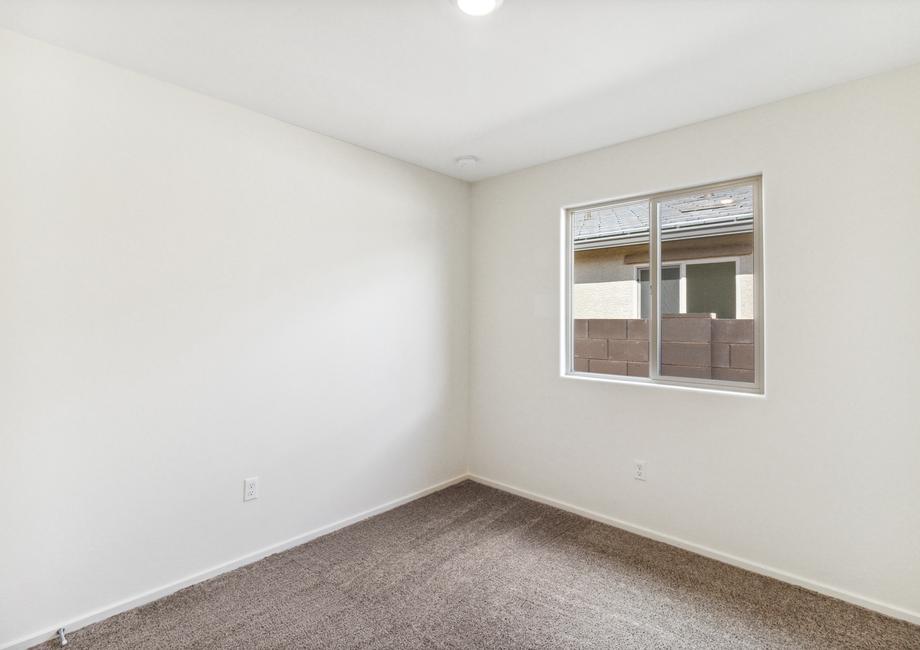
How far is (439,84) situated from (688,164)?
150cm

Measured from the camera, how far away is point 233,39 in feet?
6.17

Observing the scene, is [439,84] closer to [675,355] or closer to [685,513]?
[675,355]

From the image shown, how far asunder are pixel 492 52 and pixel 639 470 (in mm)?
2450

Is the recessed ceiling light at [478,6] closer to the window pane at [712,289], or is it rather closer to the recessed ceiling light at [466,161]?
the recessed ceiling light at [466,161]

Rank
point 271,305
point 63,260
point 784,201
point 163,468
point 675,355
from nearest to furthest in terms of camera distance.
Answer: point 63,260 → point 163,468 → point 784,201 → point 271,305 → point 675,355

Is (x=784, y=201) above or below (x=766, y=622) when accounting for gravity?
above

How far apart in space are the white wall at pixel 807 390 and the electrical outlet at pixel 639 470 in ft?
0.13

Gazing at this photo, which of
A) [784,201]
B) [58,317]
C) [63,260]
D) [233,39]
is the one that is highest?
[233,39]

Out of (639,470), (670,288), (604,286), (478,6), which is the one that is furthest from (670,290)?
(478,6)

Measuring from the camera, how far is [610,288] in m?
3.22

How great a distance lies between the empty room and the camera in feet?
6.11

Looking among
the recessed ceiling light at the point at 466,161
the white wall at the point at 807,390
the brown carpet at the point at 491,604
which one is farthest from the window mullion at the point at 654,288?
the recessed ceiling light at the point at 466,161

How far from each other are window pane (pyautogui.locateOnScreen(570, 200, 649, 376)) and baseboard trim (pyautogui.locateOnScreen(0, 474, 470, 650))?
173cm

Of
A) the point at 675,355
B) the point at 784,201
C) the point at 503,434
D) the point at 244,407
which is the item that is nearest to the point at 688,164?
the point at 784,201
